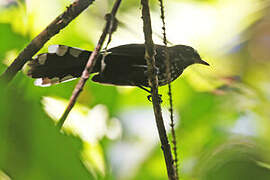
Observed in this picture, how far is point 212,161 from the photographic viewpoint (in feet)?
1.58

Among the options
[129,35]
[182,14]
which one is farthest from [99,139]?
[182,14]

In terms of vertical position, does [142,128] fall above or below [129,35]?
below

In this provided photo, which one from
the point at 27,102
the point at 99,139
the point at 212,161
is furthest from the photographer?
the point at 99,139

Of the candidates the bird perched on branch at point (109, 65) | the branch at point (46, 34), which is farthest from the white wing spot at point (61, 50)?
the branch at point (46, 34)

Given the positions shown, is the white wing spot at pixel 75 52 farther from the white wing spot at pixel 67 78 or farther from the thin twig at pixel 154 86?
the thin twig at pixel 154 86

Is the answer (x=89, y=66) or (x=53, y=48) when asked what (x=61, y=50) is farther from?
(x=89, y=66)

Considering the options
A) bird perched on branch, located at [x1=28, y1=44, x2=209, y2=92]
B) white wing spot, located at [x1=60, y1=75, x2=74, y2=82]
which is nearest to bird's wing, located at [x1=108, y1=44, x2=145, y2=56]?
bird perched on branch, located at [x1=28, y1=44, x2=209, y2=92]

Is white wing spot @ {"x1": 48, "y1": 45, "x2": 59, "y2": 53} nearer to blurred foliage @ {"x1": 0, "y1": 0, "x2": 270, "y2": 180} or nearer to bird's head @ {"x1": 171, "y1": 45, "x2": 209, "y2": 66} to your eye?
blurred foliage @ {"x1": 0, "y1": 0, "x2": 270, "y2": 180}

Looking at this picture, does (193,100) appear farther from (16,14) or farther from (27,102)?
(27,102)

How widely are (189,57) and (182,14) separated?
0.47 feet

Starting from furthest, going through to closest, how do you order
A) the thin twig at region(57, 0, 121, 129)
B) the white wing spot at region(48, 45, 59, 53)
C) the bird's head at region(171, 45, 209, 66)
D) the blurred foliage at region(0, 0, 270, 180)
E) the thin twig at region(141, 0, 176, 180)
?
1. the bird's head at region(171, 45, 209, 66)
2. the white wing spot at region(48, 45, 59, 53)
3. the blurred foliage at region(0, 0, 270, 180)
4. the thin twig at region(141, 0, 176, 180)
5. the thin twig at region(57, 0, 121, 129)

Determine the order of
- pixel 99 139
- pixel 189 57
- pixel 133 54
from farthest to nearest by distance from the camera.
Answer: pixel 189 57 < pixel 133 54 < pixel 99 139

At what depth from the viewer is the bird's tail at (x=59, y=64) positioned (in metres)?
0.73

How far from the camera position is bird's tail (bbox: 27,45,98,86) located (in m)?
0.73
